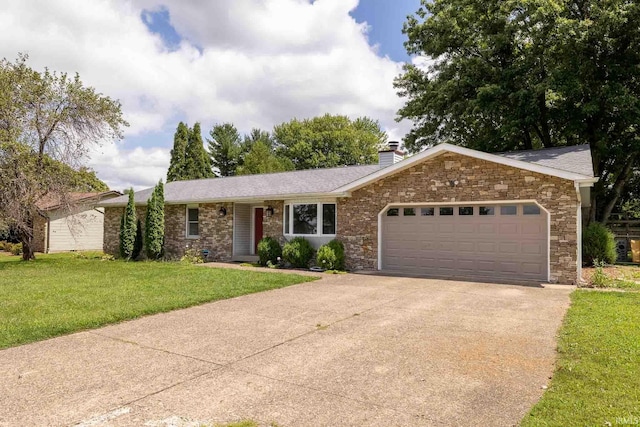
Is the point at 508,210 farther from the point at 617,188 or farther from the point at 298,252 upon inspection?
the point at 617,188

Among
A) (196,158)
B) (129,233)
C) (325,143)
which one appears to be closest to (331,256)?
(129,233)

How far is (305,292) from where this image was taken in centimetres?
964

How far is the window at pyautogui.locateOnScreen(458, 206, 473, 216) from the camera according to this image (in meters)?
12.0

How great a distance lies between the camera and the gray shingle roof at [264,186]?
15.0 metres

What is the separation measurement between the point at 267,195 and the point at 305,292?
238 inches

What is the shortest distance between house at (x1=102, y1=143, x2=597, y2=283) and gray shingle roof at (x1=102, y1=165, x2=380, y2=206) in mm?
104

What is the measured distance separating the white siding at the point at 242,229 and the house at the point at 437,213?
42 millimetres

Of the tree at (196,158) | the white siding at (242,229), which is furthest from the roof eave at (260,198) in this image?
the tree at (196,158)

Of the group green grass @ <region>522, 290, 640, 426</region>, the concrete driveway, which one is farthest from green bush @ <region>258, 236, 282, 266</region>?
green grass @ <region>522, 290, 640, 426</region>

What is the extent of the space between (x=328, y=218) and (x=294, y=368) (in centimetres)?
996

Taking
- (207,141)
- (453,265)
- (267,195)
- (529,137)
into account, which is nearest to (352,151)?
(207,141)

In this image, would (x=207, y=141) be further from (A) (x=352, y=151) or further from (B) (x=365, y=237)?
(B) (x=365, y=237)

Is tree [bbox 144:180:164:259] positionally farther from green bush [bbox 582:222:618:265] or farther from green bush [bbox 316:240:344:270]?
green bush [bbox 582:222:618:265]

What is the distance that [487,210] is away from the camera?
11.7 metres
